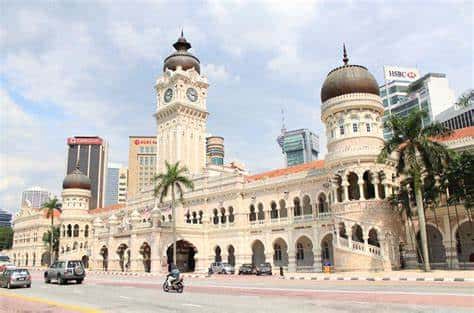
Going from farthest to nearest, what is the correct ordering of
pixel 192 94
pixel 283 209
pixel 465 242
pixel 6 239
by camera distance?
pixel 6 239, pixel 192 94, pixel 283 209, pixel 465 242

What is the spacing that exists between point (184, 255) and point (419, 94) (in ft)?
265

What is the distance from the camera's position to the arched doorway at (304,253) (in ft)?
142

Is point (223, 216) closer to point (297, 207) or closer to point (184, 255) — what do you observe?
point (184, 255)

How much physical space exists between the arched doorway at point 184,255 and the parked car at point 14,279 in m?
24.6

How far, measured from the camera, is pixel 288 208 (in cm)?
4484

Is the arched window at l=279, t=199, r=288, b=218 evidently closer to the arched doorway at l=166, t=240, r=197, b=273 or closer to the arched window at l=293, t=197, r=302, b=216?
the arched window at l=293, t=197, r=302, b=216

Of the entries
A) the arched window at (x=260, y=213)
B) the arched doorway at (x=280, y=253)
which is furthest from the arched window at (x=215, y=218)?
the arched doorway at (x=280, y=253)

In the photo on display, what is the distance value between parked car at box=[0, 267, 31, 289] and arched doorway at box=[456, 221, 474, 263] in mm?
32452

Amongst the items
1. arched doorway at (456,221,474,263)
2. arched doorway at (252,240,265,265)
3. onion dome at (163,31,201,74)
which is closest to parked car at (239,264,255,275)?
arched doorway at (252,240,265,265)

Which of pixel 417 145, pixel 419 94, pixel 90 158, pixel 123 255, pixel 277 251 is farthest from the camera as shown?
pixel 90 158

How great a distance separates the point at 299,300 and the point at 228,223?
34.5 m

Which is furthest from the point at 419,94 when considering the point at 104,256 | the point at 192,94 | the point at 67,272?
the point at 67,272

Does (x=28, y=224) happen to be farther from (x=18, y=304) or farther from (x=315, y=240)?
(x=18, y=304)

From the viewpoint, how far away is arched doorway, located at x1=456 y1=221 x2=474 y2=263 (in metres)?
34.4
